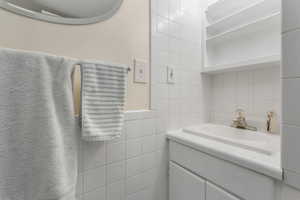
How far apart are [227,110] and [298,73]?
2.71 feet

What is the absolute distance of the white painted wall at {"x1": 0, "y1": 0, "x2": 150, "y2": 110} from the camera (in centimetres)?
55

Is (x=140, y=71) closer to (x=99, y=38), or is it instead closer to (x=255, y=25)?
(x=99, y=38)

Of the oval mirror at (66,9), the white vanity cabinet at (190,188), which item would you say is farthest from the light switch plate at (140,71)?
the white vanity cabinet at (190,188)

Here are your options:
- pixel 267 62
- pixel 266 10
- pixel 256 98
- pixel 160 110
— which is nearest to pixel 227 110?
pixel 256 98

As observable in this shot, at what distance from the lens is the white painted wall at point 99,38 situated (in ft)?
1.80

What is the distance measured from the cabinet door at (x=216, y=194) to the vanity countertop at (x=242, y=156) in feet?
0.50

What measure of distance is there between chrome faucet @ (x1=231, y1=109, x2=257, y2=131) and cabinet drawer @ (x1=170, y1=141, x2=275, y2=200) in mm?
500

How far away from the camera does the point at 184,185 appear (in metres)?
0.87

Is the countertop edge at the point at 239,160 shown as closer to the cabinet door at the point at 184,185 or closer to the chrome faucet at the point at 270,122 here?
the cabinet door at the point at 184,185

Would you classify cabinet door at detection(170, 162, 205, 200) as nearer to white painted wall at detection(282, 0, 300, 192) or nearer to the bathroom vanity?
the bathroom vanity

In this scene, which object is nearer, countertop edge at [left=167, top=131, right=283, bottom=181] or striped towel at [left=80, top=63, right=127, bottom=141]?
countertop edge at [left=167, top=131, right=283, bottom=181]

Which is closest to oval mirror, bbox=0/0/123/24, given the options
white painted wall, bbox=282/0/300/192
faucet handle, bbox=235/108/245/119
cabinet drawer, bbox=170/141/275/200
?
white painted wall, bbox=282/0/300/192

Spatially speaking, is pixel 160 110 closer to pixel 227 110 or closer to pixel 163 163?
pixel 163 163

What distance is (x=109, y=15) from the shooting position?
758 mm
